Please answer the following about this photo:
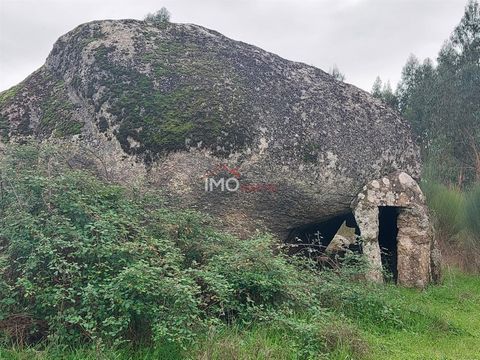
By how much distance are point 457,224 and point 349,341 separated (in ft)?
26.9

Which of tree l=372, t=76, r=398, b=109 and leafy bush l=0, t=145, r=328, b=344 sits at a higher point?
tree l=372, t=76, r=398, b=109

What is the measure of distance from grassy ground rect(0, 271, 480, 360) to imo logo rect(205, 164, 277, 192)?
225 cm

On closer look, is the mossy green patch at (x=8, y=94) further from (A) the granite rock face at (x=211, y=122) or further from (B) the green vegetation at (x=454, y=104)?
(B) the green vegetation at (x=454, y=104)

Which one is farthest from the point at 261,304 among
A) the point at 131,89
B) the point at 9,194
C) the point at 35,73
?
the point at 35,73

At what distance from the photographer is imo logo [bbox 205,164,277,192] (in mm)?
7383

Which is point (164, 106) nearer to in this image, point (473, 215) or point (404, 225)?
point (404, 225)

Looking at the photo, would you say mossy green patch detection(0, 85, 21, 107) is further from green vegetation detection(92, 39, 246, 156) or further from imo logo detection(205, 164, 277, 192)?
imo logo detection(205, 164, 277, 192)

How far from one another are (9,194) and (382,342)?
3.83 m

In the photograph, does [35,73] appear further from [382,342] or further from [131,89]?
[382,342]

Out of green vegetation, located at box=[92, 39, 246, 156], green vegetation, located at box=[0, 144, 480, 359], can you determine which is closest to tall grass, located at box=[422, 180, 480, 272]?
green vegetation, located at box=[0, 144, 480, 359]

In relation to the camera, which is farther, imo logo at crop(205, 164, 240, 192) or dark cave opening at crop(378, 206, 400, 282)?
dark cave opening at crop(378, 206, 400, 282)

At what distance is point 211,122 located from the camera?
7.60 m

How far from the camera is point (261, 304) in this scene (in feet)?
17.6

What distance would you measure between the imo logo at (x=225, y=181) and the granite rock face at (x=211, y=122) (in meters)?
0.01
